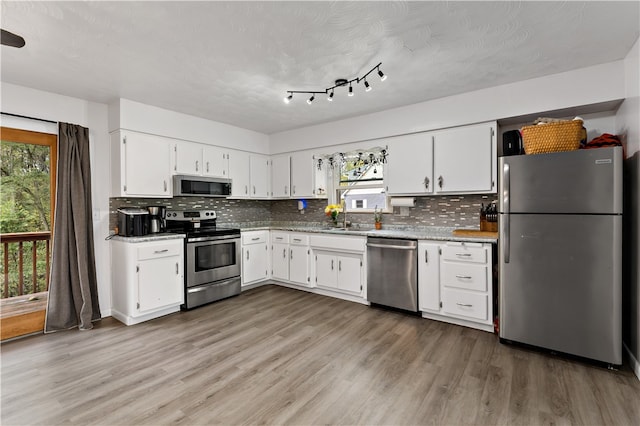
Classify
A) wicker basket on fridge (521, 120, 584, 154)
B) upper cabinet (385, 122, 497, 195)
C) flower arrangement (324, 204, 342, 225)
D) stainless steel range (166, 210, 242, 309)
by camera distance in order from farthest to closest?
1. flower arrangement (324, 204, 342, 225)
2. stainless steel range (166, 210, 242, 309)
3. upper cabinet (385, 122, 497, 195)
4. wicker basket on fridge (521, 120, 584, 154)

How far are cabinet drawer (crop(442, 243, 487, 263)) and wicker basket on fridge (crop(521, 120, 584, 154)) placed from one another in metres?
1.01

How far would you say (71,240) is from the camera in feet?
10.8

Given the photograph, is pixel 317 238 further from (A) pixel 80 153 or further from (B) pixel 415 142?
(A) pixel 80 153

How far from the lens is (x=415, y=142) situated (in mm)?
3750

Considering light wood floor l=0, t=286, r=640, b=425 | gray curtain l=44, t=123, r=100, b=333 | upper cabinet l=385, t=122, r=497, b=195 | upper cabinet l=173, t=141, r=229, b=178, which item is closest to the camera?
light wood floor l=0, t=286, r=640, b=425

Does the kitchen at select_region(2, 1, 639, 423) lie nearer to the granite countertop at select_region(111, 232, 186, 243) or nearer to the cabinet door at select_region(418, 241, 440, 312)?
the cabinet door at select_region(418, 241, 440, 312)

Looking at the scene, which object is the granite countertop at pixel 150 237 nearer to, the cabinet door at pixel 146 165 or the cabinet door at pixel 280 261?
the cabinet door at pixel 146 165

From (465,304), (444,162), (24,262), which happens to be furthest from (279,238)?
(24,262)

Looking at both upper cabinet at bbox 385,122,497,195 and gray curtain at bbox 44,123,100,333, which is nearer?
gray curtain at bbox 44,123,100,333

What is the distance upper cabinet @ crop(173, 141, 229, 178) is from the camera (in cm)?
399

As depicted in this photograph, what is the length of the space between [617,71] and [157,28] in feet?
12.2

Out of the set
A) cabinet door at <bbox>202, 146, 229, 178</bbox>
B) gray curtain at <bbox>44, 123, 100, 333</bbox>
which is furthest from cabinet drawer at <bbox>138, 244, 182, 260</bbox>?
cabinet door at <bbox>202, 146, 229, 178</bbox>

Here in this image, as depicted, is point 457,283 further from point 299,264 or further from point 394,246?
point 299,264

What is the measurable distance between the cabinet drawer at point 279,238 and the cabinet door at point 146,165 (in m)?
1.62
